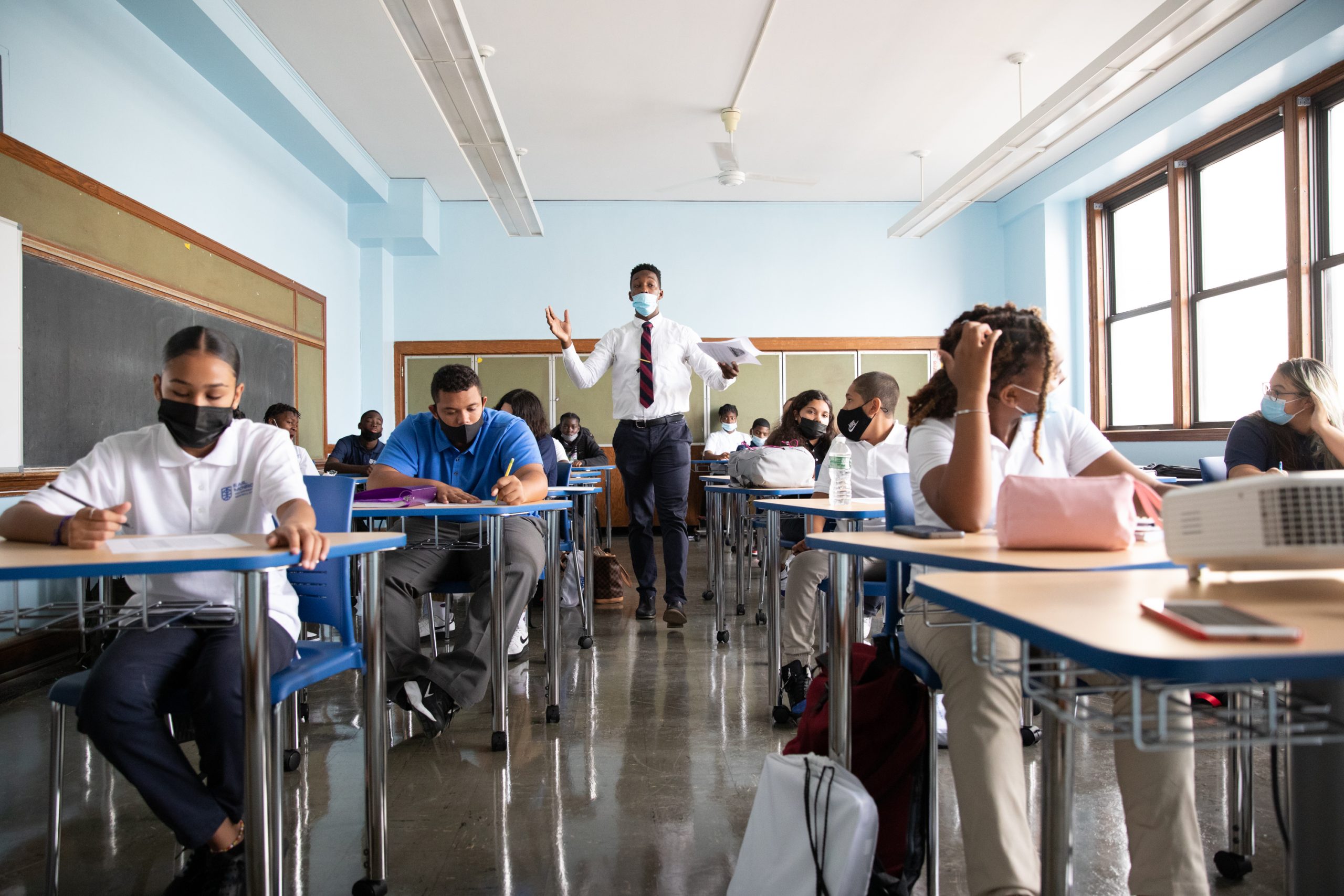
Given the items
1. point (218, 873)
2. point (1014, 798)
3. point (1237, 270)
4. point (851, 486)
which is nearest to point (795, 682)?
point (851, 486)

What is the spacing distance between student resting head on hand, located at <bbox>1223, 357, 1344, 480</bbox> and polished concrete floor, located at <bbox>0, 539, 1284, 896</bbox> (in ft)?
4.84

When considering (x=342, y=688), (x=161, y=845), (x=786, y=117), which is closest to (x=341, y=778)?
(x=161, y=845)

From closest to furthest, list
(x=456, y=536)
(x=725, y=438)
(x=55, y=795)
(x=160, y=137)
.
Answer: (x=55, y=795) < (x=456, y=536) < (x=160, y=137) < (x=725, y=438)

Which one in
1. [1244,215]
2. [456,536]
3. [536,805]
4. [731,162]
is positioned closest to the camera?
[536,805]

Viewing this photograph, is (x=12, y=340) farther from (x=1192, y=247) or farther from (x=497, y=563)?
(x=1192, y=247)

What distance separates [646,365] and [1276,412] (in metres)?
2.66

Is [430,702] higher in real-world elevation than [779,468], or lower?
lower

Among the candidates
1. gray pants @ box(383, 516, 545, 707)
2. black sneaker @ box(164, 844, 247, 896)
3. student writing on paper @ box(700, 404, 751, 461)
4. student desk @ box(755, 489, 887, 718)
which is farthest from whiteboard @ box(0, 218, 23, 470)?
Answer: student writing on paper @ box(700, 404, 751, 461)

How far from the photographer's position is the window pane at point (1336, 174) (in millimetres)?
5160

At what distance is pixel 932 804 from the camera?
143cm

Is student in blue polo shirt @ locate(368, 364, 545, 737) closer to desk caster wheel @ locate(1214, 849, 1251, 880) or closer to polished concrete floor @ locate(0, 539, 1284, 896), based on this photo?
polished concrete floor @ locate(0, 539, 1284, 896)

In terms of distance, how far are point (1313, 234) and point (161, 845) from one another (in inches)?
259

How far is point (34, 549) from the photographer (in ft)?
4.42

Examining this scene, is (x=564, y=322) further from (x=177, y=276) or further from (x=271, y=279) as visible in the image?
(x=271, y=279)
